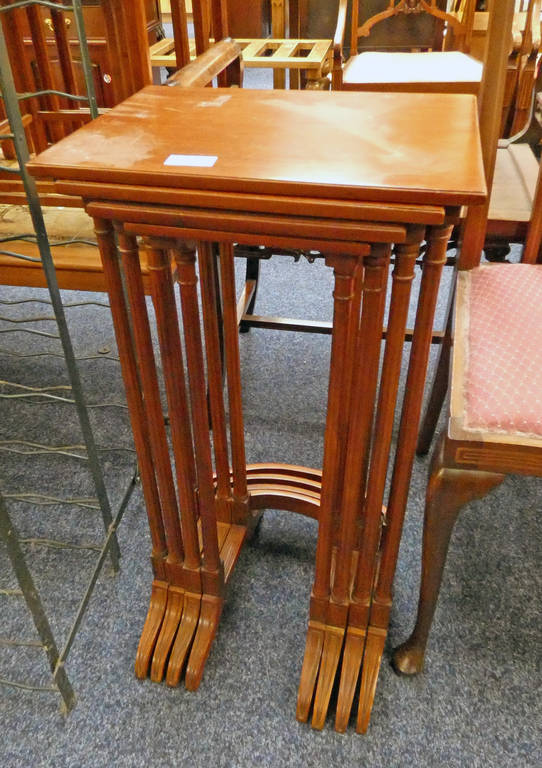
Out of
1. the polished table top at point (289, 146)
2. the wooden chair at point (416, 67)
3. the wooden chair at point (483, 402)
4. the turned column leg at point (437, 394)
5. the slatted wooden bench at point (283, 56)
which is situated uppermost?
the polished table top at point (289, 146)

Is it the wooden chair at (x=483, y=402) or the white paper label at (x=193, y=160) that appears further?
the wooden chair at (x=483, y=402)

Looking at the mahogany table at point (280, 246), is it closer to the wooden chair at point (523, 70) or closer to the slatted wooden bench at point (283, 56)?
the wooden chair at point (523, 70)

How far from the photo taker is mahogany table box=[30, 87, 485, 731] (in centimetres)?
63

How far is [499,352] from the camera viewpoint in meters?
0.89

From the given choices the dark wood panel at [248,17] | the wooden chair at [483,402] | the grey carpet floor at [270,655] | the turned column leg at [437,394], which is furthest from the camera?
the dark wood panel at [248,17]

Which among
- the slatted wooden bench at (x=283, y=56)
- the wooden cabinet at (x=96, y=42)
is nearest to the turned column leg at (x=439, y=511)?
the slatted wooden bench at (x=283, y=56)

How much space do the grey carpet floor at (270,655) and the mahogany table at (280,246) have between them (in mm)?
58

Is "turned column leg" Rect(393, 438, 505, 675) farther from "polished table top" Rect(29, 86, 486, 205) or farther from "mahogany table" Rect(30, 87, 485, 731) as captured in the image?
"polished table top" Rect(29, 86, 486, 205)

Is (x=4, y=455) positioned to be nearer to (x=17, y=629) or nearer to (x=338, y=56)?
(x=17, y=629)

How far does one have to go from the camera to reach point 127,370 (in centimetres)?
85

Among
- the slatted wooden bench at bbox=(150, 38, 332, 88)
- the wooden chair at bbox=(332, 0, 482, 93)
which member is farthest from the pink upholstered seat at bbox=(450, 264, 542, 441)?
the slatted wooden bench at bbox=(150, 38, 332, 88)

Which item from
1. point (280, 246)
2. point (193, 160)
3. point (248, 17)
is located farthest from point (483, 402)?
point (248, 17)

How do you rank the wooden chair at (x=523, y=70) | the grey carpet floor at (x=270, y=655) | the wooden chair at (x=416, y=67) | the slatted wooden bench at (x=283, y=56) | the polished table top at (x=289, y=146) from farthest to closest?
the slatted wooden bench at (x=283, y=56), the wooden chair at (x=523, y=70), the wooden chair at (x=416, y=67), the grey carpet floor at (x=270, y=655), the polished table top at (x=289, y=146)

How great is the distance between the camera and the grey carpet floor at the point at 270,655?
98cm
